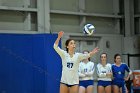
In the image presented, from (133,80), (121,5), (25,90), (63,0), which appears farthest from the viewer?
(121,5)

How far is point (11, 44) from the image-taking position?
855 centimetres

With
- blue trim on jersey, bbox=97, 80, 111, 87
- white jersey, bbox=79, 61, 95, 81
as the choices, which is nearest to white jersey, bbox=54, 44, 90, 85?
white jersey, bbox=79, 61, 95, 81

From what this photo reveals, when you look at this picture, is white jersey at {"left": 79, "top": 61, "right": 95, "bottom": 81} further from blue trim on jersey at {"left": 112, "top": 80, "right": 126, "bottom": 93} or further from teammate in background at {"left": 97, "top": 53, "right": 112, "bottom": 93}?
blue trim on jersey at {"left": 112, "top": 80, "right": 126, "bottom": 93}

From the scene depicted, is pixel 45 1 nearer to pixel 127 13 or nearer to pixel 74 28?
pixel 74 28

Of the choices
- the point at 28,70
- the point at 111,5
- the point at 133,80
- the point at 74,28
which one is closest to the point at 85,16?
the point at 74,28

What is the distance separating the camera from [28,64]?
28.2 feet

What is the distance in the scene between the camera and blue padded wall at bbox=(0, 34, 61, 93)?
839 cm

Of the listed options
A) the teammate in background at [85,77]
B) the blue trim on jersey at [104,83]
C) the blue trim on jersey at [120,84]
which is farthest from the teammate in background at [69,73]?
the blue trim on jersey at [120,84]

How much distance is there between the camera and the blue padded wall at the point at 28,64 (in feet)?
27.5

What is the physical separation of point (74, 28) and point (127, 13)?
2409mm

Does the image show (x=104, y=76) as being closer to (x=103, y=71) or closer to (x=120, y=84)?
(x=103, y=71)

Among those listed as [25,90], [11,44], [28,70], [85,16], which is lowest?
[25,90]

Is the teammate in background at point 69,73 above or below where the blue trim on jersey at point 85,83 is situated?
above

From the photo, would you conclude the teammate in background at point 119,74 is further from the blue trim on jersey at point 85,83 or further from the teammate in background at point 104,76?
the blue trim on jersey at point 85,83
